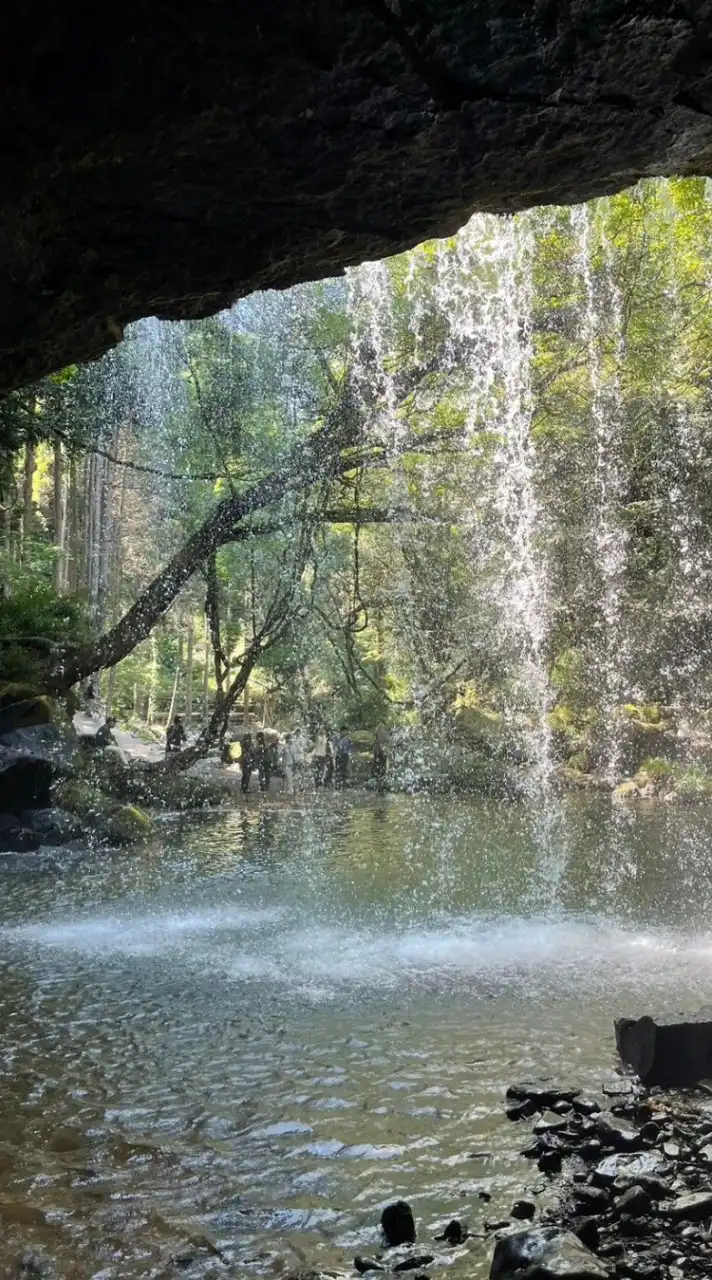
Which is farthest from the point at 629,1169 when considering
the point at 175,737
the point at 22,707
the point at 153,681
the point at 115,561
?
the point at 153,681

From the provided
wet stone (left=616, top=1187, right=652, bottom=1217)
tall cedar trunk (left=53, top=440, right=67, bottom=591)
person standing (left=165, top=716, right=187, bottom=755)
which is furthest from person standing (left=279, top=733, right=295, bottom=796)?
wet stone (left=616, top=1187, right=652, bottom=1217)

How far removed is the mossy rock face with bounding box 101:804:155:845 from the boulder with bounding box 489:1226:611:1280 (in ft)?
39.1

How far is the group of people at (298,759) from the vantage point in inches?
898

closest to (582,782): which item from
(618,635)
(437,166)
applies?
(618,635)

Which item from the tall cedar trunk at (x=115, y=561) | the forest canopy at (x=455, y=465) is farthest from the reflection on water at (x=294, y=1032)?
the tall cedar trunk at (x=115, y=561)

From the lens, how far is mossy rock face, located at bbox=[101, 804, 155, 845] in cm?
1459

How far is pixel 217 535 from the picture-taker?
54.8ft

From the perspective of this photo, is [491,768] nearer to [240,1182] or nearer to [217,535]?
[217,535]

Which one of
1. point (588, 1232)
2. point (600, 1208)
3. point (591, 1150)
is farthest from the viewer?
point (591, 1150)

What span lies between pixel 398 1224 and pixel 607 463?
53.4 ft

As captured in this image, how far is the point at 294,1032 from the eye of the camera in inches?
245

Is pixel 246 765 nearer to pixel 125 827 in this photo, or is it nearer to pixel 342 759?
pixel 342 759

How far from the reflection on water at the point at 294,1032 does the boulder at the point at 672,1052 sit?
1.09 ft

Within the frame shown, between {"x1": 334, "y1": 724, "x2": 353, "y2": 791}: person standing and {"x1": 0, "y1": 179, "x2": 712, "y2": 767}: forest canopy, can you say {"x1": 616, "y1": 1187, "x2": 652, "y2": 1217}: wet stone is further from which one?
{"x1": 334, "y1": 724, "x2": 353, "y2": 791}: person standing
